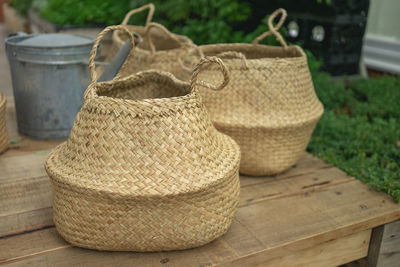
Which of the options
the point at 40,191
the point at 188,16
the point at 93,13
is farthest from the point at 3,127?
the point at 93,13

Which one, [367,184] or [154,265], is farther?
[367,184]

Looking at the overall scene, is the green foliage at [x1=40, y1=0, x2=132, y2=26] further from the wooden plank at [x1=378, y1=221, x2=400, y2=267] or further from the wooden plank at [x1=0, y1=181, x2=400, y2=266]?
the wooden plank at [x1=378, y1=221, x2=400, y2=267]

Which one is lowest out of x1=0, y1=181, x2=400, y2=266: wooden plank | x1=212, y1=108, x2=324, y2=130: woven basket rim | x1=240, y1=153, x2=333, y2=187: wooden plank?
x1=240, y1=153, x2=333, y2=187: wooden plank

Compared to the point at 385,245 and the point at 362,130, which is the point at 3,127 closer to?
the point at 385,245

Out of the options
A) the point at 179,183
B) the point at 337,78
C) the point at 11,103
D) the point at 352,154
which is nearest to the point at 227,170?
the point at 179,183

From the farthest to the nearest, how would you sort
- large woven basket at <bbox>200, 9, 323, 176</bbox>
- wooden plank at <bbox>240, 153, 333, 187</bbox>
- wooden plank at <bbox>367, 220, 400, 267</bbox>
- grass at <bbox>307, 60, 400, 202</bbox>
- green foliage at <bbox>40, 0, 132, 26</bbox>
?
green foliage at <bbox>40, 0, 132, 26</bbox>
grass at <bbox>307, 60, 400, 202</bbox>
wooden plank at <bbox>240, 153, 333, 187</bbox>
large woven basket at <bbox>200, 9, 323, 176</bbox>
wooden plank at <bbox>367, 220, 400, 267</bbox>

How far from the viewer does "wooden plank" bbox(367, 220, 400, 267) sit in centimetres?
166

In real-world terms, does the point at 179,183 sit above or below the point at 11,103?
above

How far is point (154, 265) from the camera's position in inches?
50.8

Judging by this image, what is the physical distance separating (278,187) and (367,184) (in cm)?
42

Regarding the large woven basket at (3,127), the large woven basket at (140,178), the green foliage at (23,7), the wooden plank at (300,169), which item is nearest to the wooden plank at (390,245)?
the wooden plank at (300,169)

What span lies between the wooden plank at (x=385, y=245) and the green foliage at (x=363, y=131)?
0.14 meters

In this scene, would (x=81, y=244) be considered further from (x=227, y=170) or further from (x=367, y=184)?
(x=367, y=184)

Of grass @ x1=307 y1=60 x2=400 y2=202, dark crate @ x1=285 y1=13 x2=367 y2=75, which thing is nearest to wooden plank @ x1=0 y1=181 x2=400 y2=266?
grass @ x1=307 y1=60 x2=400 y2=202
